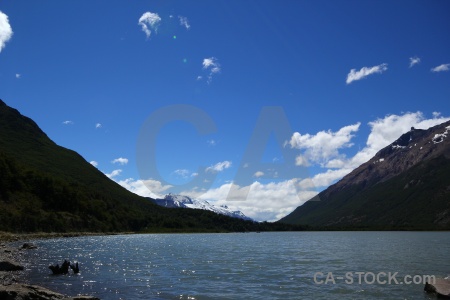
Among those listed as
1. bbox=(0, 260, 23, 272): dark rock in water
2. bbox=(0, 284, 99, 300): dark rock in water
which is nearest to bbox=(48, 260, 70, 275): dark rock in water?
bbox=(0, 260, 23, 272): dark rock in water

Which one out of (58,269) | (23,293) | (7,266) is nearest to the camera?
(23,293)

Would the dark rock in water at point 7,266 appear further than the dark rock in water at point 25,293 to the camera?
Yes

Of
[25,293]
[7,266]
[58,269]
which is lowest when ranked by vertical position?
[58,269]

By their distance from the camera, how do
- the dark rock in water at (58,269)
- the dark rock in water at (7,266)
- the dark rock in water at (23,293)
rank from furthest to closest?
1. the dark rock in water at (58,269)
2. the dark rock in water at (7,266)
3. the dark rock in water at (23,293)

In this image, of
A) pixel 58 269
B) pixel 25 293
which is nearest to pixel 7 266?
pixel 58 269

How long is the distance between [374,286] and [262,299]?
13.4m

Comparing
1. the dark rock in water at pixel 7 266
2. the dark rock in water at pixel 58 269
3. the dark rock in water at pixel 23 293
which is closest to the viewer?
the dark rock in water at pixel 23 293

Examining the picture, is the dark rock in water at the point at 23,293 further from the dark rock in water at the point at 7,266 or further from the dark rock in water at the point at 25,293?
the dark rock in water at the point at 7,266

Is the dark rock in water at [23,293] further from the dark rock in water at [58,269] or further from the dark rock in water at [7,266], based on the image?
the dark rock in water at [7,266]

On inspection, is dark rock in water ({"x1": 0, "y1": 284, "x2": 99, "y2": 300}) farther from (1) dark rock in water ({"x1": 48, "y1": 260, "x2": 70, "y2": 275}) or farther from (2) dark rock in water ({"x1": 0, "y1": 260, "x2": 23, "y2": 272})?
(2) dark rock in water ({"x1": 0, "y1": 260, "x2": 23, "y2": 272})

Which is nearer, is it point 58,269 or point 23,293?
point 23,293

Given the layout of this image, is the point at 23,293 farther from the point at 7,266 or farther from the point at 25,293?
the point at 7,266

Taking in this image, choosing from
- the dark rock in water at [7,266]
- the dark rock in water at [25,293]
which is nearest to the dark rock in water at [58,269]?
the dark rock in water at [7,266]

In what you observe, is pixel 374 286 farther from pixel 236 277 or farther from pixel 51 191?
pixel 51 191
